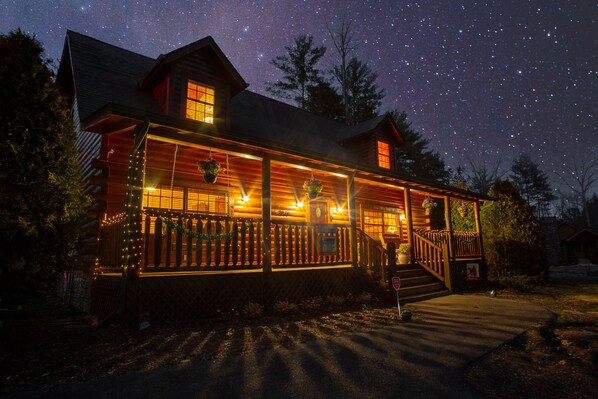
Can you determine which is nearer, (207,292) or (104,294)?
(207,292)

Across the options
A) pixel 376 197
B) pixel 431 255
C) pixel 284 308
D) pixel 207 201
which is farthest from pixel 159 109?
pixel 431 255

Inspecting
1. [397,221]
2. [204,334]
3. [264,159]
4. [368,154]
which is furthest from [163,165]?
[397,221]

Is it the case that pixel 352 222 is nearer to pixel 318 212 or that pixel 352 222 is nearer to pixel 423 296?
pixel 423 296

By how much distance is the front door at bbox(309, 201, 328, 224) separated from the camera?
1416 cm

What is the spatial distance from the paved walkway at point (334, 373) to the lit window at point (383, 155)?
12.4 meters

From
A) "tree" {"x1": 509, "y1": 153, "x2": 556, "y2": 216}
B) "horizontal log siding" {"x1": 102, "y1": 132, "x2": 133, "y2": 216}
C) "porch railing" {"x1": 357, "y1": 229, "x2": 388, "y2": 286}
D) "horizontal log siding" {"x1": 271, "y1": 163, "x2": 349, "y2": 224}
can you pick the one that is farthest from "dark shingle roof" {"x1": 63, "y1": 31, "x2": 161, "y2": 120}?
"tree" {"x1": 509, "y1": 153, "x2": 556, "y2": 216}

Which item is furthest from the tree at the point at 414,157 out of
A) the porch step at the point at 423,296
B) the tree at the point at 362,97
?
the porch step at the point at 423,296

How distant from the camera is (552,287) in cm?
1487

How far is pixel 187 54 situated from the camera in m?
11.3

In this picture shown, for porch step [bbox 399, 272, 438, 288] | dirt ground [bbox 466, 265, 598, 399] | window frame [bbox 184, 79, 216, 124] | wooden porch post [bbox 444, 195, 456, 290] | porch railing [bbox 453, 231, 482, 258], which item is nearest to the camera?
dirt ground [bbox 466, 265, 598, 399]

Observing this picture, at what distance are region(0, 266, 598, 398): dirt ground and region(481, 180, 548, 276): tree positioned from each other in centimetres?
754

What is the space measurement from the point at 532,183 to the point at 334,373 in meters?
72.3

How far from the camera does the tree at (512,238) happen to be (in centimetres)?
1535

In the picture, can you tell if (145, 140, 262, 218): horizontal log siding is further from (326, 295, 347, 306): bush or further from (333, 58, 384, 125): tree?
→ (333, 58, 384, 125): tree
